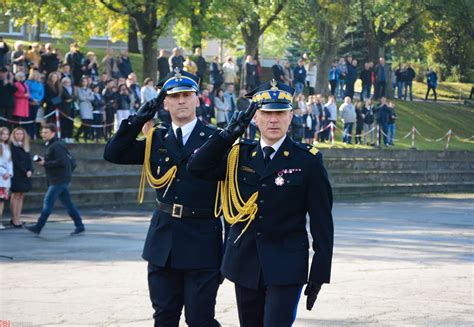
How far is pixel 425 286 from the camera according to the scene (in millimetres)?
12109

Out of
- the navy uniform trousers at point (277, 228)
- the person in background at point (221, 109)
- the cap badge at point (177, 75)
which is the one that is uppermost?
the cap badge at point (177, 75)

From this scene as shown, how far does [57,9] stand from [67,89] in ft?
32.0

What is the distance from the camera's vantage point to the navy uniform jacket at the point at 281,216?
6.44m

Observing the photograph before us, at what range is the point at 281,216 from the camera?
21.5 feet

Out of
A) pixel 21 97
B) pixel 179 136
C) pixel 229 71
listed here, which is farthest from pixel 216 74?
pixel 179 136

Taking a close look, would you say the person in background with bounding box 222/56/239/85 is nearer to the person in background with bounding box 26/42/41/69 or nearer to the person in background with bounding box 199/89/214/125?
the person in background with bounding box 199/89/214/125

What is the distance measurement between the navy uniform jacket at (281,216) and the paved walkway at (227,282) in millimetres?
3102

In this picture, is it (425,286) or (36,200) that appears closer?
(425,286)

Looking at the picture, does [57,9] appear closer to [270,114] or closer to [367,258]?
[367,258]

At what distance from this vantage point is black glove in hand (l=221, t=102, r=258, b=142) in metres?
6.28

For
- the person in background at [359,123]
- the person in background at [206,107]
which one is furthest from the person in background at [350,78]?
the person in background at [206,107]

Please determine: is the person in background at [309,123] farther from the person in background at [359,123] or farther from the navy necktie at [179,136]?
the navy necktie at [179,136]

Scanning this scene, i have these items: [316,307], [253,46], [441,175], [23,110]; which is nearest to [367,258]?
[316,307]

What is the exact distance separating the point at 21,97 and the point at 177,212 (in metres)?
15.9
